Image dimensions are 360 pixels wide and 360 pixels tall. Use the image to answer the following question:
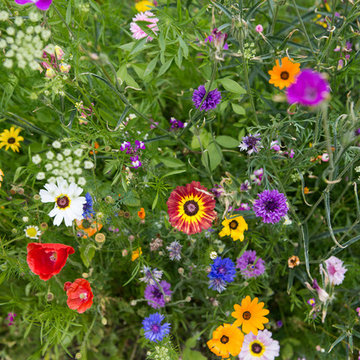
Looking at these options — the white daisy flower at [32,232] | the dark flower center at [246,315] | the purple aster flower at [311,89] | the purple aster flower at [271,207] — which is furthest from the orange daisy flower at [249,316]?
the purple aster flower at [311,89]

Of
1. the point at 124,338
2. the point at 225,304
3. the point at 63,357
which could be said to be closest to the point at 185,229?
the point at 225,304

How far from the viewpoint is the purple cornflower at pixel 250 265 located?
165 cm

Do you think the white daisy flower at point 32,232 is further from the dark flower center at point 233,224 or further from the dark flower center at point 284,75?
the dark flower center at point 284,75

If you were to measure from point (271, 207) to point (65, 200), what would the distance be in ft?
2.69

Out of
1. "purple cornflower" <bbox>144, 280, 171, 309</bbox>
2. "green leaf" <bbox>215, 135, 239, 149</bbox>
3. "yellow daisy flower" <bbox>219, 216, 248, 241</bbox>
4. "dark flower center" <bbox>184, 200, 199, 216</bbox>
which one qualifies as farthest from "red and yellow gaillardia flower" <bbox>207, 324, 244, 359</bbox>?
"green leaf" <bbox>215, 135, 239, 149</bbox>

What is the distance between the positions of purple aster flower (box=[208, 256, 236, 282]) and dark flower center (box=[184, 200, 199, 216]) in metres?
0.25

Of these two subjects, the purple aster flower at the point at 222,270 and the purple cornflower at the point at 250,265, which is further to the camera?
the purple cornflower at the point at 250,265

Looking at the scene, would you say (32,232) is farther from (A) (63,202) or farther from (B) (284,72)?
(B) (284,72)

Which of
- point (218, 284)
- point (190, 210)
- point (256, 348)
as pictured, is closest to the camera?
point (190, 210)

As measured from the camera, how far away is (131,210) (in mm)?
1657

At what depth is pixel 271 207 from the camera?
1.40 metres

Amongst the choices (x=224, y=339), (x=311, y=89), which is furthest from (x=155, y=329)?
(x=311, y=89)

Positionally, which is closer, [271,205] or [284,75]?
[271,205]

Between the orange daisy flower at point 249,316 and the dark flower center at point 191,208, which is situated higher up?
the dark flower center at point 191,208
